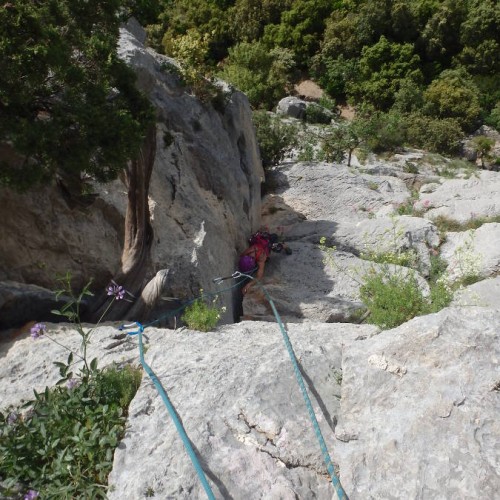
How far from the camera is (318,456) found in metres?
3.22

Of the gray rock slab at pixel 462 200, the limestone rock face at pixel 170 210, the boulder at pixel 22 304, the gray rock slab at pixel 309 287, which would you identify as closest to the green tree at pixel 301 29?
the gray rock slab at pixel 462 200

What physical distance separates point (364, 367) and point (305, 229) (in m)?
9.91

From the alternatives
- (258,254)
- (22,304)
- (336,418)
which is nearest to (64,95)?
(22,304)

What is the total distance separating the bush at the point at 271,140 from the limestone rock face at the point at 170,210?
506cm

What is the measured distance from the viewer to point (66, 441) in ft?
10.7

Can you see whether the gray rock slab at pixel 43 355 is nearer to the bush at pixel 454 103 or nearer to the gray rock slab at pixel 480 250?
the gray rock slab at pixel 480 250

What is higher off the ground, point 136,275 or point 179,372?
point 179,372

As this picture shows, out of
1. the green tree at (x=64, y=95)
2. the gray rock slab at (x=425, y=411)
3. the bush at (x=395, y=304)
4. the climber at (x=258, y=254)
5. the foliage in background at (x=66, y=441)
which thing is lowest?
the climber at (x=258, y=254)

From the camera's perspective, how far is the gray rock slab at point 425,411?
9.06 ft

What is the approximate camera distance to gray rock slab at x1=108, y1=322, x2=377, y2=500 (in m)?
3.06

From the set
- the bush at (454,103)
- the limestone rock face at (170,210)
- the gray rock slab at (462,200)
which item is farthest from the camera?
the bush at (454,103)

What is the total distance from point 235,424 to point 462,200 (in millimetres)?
12793

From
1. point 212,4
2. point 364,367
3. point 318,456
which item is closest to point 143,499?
point 318,456

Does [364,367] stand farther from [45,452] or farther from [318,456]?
[45,452]
